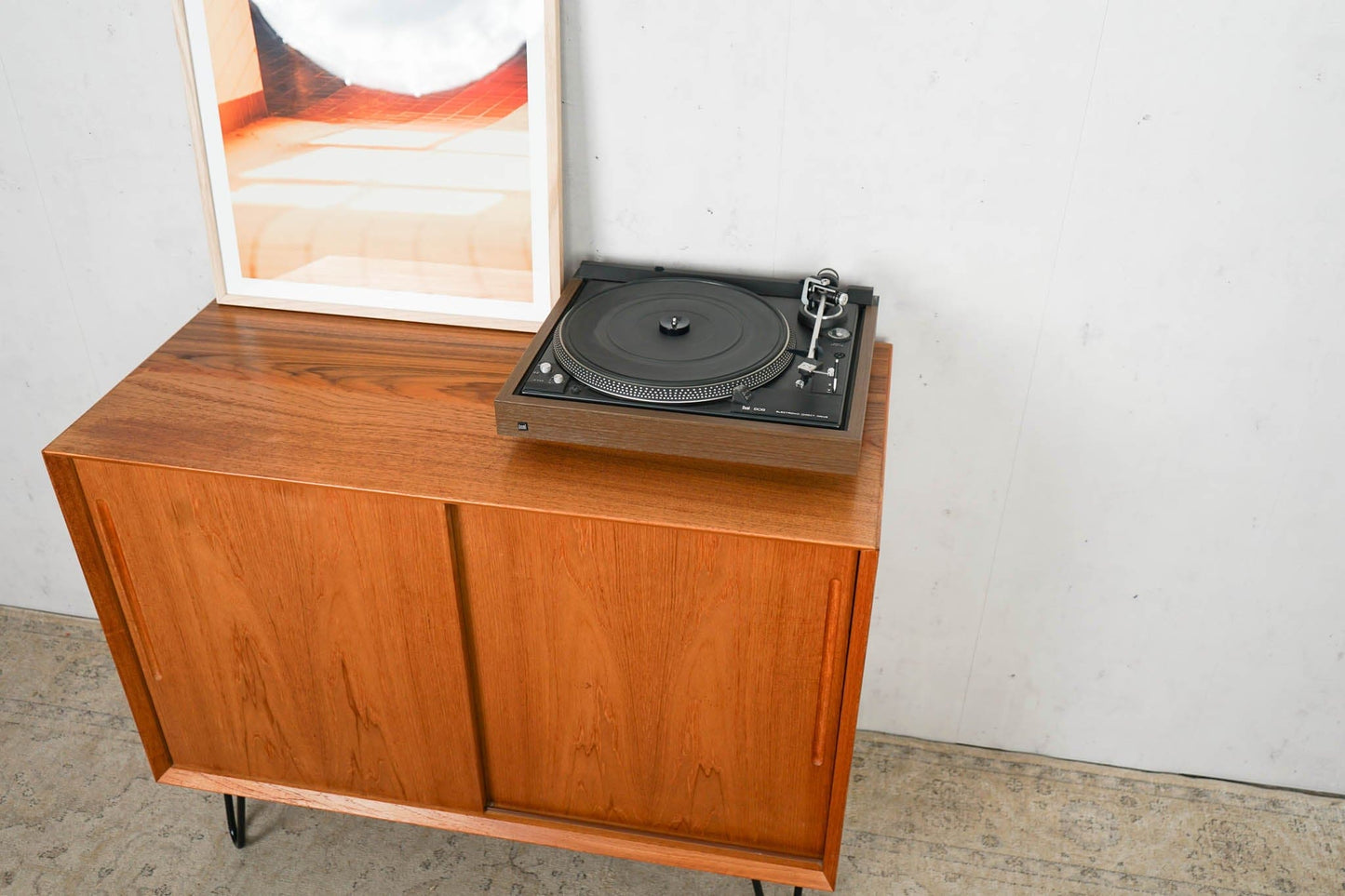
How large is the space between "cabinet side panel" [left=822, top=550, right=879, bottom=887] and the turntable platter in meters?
0.28

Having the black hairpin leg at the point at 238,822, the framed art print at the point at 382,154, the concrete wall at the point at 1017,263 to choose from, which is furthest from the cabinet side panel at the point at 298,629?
the concrete wall at the point at 1017,263

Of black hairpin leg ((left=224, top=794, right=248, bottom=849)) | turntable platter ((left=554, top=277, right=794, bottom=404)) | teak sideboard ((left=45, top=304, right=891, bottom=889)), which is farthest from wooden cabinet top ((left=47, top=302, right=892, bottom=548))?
black hairpin leg ((left=224, top=794, right=248, bottom=849))

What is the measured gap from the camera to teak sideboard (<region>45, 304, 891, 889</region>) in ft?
4.25

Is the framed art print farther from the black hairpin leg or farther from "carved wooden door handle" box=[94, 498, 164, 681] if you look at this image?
the black hairpin leg

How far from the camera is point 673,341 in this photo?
4.59 feet

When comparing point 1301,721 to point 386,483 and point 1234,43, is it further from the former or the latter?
point 386,483

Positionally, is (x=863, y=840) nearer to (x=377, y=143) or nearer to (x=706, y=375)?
(x=706, y=375)

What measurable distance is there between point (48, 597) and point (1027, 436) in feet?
6.75

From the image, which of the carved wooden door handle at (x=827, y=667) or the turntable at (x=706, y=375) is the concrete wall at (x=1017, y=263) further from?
the carved wooden door handle at (x=827, y=667)

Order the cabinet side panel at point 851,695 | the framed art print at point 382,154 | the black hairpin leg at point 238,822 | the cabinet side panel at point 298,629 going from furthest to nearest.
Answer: the black hairpin leg at point 238,822, the framed art print at point 382,154, the cabinet side panel at point 298,629, the cabinet side panel at point 851,695

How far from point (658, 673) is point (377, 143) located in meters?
0.87

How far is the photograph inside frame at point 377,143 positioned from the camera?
1.46 m

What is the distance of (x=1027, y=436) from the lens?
168 cm

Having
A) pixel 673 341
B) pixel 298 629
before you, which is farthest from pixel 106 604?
pixel 673 341
